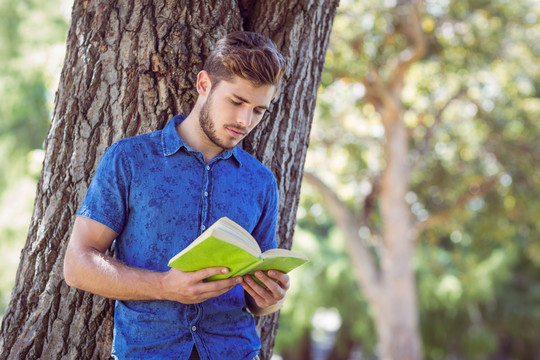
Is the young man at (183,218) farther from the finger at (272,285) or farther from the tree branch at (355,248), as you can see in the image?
the tree branch at (355,248)

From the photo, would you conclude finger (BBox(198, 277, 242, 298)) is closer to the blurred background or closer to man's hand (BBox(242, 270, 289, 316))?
man's hand (BBox(242, 270, 289, 316))

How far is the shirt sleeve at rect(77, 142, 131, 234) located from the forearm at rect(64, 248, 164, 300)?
114 millimetres

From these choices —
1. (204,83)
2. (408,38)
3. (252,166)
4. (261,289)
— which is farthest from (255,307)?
(408,38)

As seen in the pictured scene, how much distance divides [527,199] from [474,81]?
203cm

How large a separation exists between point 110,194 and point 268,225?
590mm

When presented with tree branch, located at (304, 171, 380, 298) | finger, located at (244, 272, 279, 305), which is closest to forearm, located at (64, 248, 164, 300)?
finger, located at (244, 272, 279, 305)

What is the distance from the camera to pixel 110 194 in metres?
2.11

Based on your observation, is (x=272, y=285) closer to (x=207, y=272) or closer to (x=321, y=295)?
(x=207, y=272)

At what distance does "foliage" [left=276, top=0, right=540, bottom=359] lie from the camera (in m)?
10.5

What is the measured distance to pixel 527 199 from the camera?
10.5 m

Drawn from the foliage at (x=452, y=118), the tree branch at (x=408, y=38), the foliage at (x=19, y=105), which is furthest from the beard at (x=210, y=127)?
the foliage at (x=19, y=105)

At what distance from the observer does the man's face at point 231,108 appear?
222 cm

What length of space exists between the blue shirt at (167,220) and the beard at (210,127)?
7 centimetres

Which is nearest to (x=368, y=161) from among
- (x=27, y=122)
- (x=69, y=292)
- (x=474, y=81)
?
(x=474, y=81)
